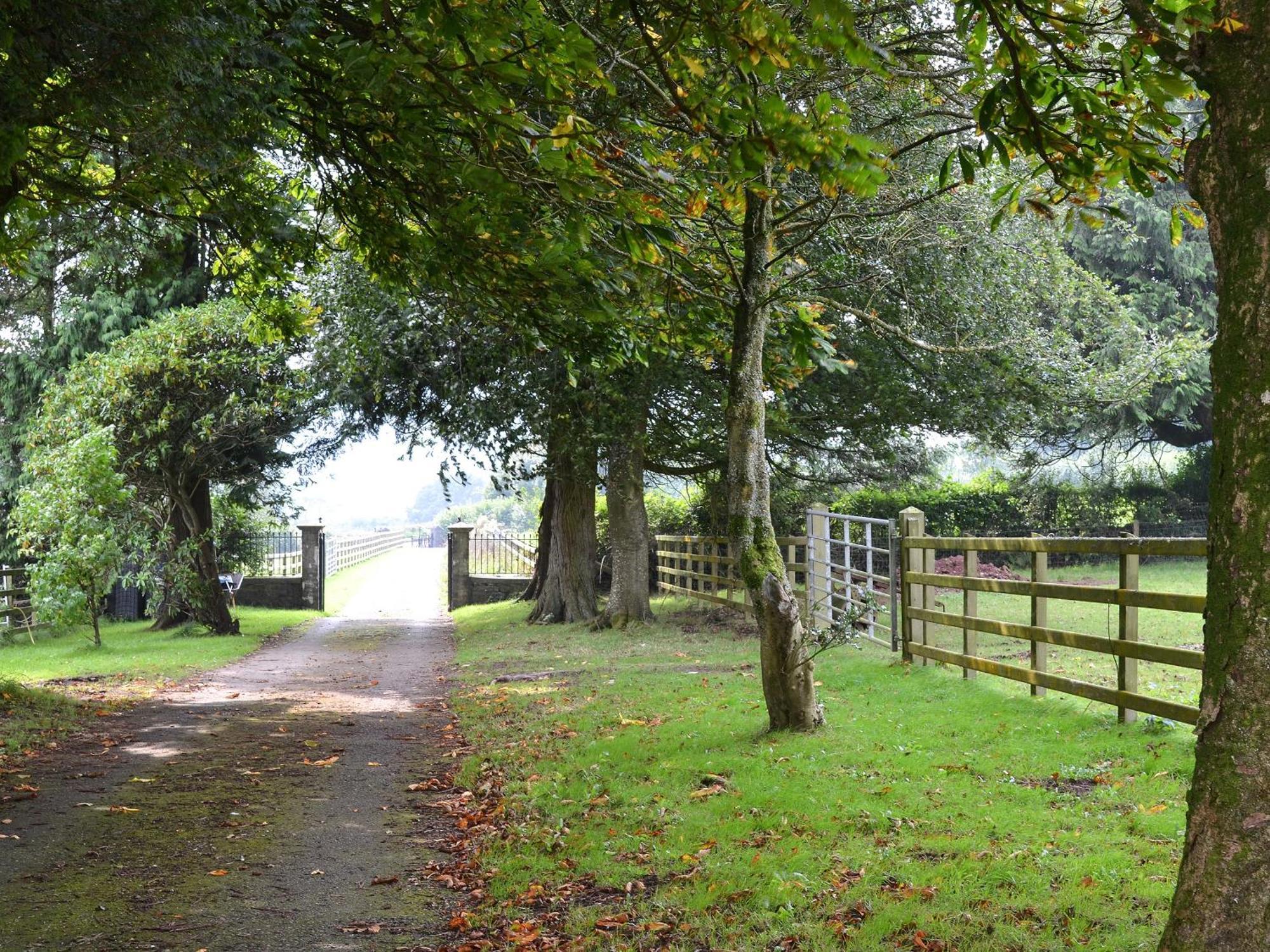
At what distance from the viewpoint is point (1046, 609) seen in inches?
346

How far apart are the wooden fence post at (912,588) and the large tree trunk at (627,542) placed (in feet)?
25.8

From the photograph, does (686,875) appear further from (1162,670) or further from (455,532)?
(455,532)

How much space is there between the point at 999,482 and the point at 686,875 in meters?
25.2

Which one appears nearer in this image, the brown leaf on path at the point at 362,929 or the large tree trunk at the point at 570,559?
the brown leaf on path at the point at 362,929

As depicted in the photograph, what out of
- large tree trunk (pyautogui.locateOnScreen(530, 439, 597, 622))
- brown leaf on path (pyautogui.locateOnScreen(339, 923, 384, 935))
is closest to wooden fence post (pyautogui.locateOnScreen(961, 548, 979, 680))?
brown leaf on path (pyautogui.locateOnScreen(339, 923, 384, 935))

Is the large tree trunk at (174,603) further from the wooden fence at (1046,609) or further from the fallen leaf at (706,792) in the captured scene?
the fallen leaf at (706,792)

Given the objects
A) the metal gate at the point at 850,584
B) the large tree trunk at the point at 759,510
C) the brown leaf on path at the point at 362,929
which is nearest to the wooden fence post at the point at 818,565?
the metal gate at the point at 850,584

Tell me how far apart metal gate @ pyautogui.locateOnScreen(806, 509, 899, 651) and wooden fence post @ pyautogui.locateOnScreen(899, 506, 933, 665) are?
9.9 inches

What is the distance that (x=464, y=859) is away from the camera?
589cm

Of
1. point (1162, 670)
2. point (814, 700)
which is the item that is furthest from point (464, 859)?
point (1162, 670)

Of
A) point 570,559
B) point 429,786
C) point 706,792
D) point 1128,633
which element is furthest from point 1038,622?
point 570,559

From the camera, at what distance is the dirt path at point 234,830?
190 inches

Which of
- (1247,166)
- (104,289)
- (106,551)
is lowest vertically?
(106,551)

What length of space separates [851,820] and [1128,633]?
9.04ft
